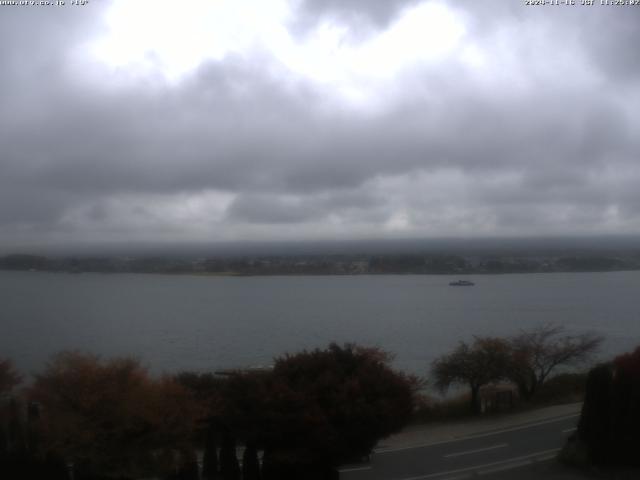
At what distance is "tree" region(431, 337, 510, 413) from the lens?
20.2 meters

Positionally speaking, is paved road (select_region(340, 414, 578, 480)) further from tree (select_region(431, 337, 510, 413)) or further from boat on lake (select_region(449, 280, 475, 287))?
boat on lake (select_region(449, 280, 475, 287))

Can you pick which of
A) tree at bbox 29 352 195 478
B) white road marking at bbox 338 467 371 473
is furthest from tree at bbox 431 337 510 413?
tree at bbox 29 352 195 478

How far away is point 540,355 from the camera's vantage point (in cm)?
2247

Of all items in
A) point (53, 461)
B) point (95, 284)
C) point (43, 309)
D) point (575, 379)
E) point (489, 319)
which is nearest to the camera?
point (53, 461)

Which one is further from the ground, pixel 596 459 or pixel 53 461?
pixel 53 461

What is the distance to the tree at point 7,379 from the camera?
552 inches

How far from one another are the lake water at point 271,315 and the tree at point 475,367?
14.1ft

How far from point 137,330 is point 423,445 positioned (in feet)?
71.5

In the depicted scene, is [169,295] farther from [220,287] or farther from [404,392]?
[404,392]

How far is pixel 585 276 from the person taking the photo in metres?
66.3

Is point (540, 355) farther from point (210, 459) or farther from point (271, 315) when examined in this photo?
point (271, 315)

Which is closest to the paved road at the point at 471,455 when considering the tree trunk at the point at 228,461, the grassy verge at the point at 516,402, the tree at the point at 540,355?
the grassy verge at the point at 516,402

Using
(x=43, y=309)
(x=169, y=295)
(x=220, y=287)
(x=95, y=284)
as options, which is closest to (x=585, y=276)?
(x=220, y=287)

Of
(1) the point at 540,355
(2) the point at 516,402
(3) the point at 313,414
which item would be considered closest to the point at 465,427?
(2) the point at 516,402
